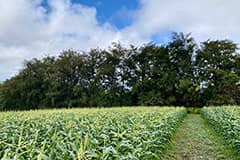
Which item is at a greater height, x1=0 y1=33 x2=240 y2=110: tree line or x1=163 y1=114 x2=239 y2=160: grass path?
x1=0 y1=33 x2=240 y2=110: tree line

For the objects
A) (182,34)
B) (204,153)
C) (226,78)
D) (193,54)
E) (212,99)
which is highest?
(182,34)

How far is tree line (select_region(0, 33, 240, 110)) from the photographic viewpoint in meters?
39.4

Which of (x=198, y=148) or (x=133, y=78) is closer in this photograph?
(x=198, y=148)

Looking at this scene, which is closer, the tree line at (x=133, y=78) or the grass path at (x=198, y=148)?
the grass path at (x=198, y=148)

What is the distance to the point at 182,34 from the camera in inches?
1721

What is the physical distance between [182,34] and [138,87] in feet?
32.0

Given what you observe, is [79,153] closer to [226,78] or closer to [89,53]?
[226,78]

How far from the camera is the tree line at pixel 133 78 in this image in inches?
1550

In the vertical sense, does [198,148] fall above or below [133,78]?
below

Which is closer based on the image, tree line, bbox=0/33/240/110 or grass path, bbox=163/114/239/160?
grass path, bbox=163/114/239/160

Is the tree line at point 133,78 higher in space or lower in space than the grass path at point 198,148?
higher

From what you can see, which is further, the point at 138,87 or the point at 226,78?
the point at 138,87

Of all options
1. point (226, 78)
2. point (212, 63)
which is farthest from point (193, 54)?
point (226, 78)

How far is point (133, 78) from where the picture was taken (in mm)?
43219
